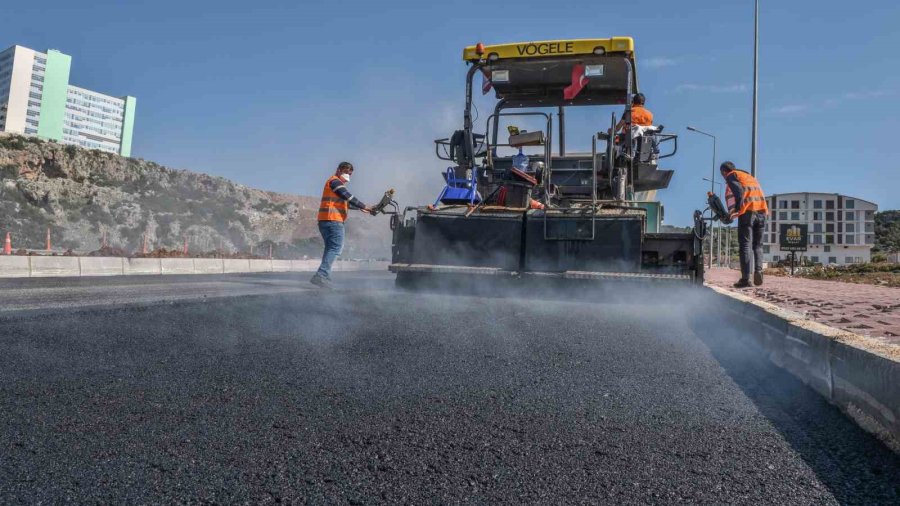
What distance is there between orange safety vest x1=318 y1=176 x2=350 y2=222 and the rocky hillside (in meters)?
27.8

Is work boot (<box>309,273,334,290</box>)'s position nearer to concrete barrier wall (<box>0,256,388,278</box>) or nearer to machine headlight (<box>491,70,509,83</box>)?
machine headlight (<box>491,70,509,83</box>)

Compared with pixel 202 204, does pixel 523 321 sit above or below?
below

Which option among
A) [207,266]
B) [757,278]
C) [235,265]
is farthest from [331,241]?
[235,265]

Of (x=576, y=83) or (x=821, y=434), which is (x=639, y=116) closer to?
(x=576, y=83)

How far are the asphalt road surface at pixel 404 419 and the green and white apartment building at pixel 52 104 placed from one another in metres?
74.3

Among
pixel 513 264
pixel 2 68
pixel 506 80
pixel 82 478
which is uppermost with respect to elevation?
pixel 2 68

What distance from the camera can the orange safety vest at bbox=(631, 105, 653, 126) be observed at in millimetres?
7484

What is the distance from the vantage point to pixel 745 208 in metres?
7.52

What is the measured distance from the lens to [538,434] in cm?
230

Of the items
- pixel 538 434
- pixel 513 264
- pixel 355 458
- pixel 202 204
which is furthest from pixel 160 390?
pixel 202 204

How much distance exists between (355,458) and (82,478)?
0.80m

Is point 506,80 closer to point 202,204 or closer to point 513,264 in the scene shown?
point 513,264

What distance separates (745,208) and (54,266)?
1192cm

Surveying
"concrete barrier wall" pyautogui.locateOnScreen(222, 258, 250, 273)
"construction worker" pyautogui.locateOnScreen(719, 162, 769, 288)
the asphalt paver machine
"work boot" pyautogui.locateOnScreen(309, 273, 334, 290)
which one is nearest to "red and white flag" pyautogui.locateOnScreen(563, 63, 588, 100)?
the asphalt paver machine
